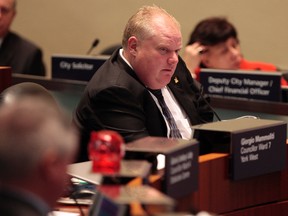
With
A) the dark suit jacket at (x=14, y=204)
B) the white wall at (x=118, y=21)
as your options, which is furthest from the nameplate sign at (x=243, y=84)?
the dark suit jacket at (x=14, y=204)

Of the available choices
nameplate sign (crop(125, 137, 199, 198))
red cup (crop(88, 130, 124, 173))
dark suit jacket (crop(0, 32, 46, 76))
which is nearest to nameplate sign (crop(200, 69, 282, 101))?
dark suit jacket (crop(0, 32, 46, 76))

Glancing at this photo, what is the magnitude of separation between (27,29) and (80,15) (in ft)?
2.47

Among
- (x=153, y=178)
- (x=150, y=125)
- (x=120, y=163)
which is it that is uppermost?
(x=120, y=163)

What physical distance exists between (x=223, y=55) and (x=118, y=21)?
6.75 feet

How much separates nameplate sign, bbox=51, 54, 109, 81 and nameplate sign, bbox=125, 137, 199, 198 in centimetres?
308

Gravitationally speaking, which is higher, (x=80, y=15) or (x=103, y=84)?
(x=103, y=84)

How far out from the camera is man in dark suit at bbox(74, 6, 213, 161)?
3.54 meters

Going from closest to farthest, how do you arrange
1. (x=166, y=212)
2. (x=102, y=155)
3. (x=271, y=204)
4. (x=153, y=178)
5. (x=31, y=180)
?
(x=31, y=180) → (x=166, y=212) → (x=102, y=155) → (x=153, y=178) → (x=271, y=204)

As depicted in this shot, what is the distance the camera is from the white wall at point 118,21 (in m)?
7.33

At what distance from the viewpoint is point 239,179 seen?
2.91m

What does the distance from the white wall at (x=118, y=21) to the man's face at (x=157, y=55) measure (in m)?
3.70

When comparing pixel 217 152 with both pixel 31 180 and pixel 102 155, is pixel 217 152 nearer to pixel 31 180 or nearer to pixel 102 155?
pixel 102 155

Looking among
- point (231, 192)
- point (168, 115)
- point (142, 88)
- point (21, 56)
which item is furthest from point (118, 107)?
point (21, 56)

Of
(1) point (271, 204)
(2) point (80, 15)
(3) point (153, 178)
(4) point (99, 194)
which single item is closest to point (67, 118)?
(4) point (99, 194)
